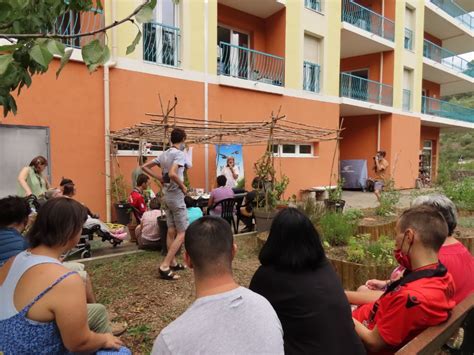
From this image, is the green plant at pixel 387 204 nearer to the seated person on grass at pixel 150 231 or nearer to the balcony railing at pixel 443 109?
the seated person on grass at pixel 150 231

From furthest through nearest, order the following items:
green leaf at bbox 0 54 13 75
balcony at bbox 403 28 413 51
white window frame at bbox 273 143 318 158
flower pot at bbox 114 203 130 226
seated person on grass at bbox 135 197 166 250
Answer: balcony at bbox 403 28 413 51, white window frame at bbox 273 143 318 158, flower pot at bbox 114 203 130 226, seated person on grass at bbox 135 197 166 250, green leaf at bbox 0 54 13 75

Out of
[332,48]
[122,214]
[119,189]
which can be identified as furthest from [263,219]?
[332,48]

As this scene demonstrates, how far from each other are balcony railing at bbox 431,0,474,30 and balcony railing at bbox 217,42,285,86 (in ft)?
44.3

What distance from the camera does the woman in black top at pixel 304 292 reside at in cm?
164

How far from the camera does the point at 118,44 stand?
8.55 meters

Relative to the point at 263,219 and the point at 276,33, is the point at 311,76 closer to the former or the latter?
the point at 276,33

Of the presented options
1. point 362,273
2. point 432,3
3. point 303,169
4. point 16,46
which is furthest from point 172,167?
point 432,3

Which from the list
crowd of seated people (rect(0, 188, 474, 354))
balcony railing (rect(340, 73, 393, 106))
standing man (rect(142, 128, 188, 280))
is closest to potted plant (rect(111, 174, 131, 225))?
standing man (rect(142, 128, 188, 280))

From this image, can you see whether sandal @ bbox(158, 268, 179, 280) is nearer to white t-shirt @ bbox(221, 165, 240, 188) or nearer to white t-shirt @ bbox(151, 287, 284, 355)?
white t-shirt @ bbox(151, 287, 284, 355)

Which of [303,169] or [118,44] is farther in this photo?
[303,169]

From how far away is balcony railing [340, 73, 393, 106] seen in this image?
15.6 meters

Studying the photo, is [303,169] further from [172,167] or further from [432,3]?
[432,3]

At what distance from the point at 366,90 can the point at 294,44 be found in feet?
18.5

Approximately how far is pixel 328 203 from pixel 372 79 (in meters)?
11.7
